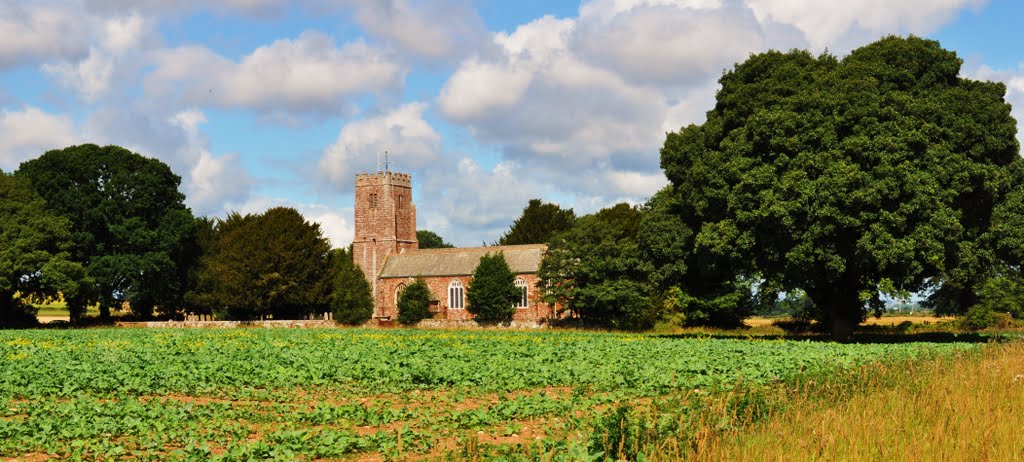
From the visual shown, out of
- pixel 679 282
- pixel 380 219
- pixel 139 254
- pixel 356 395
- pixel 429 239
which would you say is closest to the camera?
pixel 356 395

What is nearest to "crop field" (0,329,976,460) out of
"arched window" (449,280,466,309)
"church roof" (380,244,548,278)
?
"church roof" (380,244,548,278)

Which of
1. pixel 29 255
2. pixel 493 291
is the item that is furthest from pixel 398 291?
pixel 29 255

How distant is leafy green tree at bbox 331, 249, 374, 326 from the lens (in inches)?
3069

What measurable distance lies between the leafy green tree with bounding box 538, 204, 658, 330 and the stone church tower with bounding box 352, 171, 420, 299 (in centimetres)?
2691

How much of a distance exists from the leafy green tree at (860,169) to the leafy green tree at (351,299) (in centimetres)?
4467

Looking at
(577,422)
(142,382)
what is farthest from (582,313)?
(577,422)

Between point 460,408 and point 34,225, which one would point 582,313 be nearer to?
point 34,225

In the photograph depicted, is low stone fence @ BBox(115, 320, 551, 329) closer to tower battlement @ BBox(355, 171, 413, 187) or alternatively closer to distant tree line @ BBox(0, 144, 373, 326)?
distant tree line @ BBox(0, 144, 373, 326)

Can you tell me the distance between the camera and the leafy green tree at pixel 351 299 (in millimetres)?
77963

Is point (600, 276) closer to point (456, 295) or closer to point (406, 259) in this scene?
point (456, 295)

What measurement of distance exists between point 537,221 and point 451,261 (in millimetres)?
17710

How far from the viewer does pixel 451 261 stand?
276 feet

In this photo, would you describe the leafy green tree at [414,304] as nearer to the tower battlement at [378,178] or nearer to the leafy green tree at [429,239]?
the tower battlement at [378,178]

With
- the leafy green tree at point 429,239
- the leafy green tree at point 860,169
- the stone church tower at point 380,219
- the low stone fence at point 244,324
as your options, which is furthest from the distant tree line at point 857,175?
the leafy green tree at point 429,239
